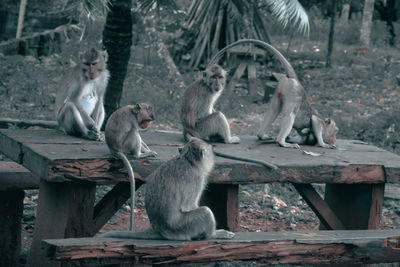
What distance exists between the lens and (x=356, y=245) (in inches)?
178

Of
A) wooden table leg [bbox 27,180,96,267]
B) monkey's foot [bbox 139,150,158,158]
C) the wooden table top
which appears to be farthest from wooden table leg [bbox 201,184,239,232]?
wooden table leg [bbox 27,180,96,267]

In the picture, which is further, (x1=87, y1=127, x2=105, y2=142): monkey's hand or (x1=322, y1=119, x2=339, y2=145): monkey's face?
(x1=322, y1=119, x2=339, y2=145): monkey's face

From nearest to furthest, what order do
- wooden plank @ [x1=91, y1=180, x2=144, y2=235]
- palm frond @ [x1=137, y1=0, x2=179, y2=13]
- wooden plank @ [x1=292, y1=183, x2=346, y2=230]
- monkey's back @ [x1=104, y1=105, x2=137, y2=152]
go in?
monkey's back @ [x1=104, y1=105, x2=137, y2=152] < wooden plank @ [x1=91, y1=180, x2=144, y2=235] < wooden plank @ [x1=292, y1=183, x2=346, y2=230] < palm frond @ [x1=137, y1=0, x2=179, y2=13]

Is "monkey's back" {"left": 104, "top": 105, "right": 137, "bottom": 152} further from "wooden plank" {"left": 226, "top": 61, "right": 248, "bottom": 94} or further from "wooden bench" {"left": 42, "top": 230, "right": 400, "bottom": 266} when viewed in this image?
"wooden plank" {"left": 226, "top": 61, "right": 248, "bottom": 94}

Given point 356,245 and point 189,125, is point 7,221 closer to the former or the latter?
point 189,125

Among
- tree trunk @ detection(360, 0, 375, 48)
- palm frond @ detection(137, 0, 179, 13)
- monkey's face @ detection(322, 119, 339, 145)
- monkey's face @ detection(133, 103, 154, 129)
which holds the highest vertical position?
tree trunk @ detection(360, 0, 375, 48)

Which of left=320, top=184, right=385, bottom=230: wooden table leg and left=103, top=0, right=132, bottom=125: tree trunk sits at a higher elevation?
left=103, top=0, right=132, bottom=125: tree trunk

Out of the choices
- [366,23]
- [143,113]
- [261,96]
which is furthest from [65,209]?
[366,23]

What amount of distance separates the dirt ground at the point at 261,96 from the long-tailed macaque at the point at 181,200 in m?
3.24

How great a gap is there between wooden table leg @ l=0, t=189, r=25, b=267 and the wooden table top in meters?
0.55

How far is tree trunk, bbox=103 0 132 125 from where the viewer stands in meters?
9.34

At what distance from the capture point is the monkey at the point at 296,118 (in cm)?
608

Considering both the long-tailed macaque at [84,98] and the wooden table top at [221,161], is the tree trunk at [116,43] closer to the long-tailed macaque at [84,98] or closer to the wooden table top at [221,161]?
the long-tailed macaque at [84,98]

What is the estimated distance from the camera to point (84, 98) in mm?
6340
